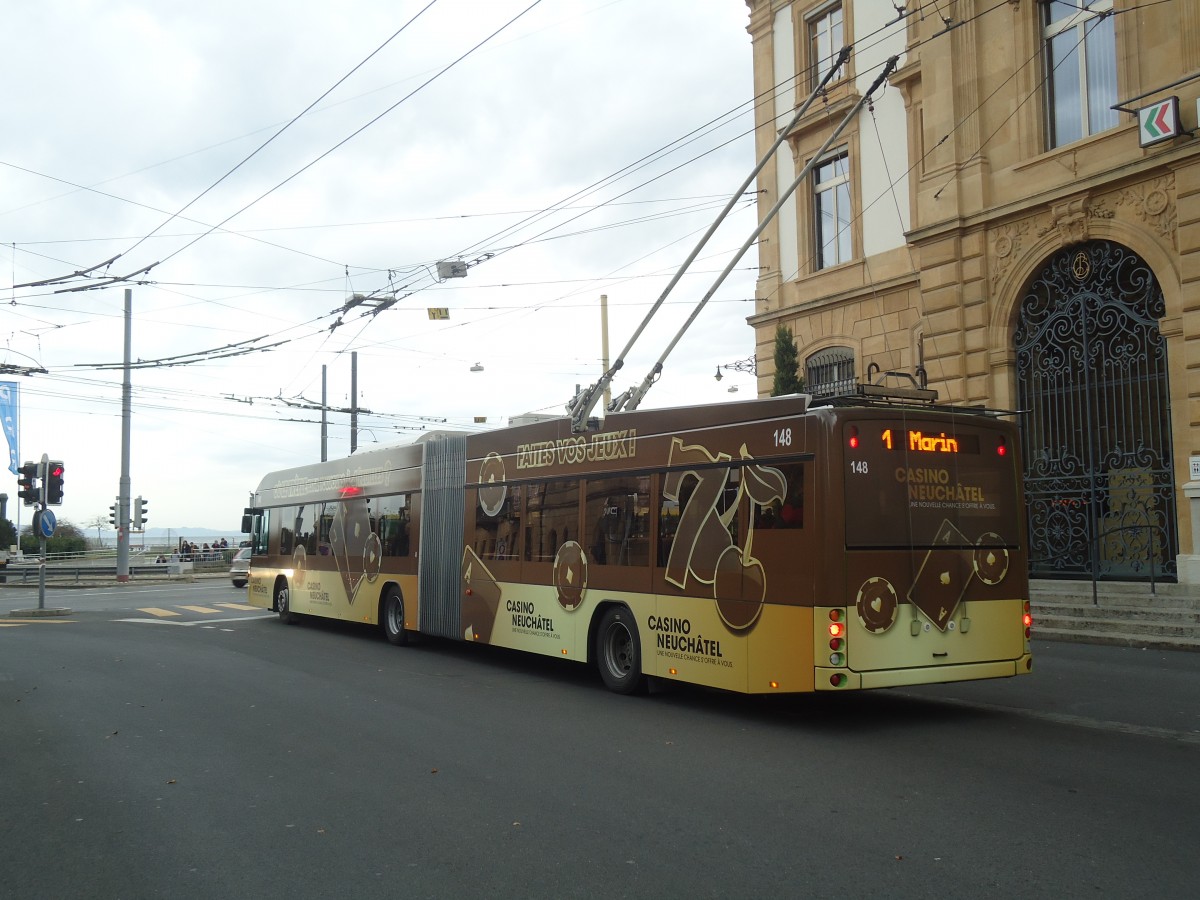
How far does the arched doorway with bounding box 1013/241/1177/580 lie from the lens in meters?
17.1

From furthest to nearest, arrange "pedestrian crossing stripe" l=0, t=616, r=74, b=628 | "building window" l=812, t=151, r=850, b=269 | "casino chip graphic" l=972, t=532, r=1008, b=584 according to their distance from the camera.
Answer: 1. "building window" l=812, t=151, r=850, b=269
2. "pedestrian crossing stripe" l=0, t=616, r=74, b=628
3. "casino chip graphic" l=972, t=532, r=1008, b=584

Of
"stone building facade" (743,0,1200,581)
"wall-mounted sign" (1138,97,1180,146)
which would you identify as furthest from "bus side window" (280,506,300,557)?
"wall-mounted sign" (1138,97,1180,146)

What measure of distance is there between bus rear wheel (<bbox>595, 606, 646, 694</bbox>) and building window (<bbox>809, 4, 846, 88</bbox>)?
15379 mm

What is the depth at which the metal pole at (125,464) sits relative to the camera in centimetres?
3441

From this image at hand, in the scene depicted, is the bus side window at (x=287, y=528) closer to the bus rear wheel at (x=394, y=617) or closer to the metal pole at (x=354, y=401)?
the bus rear wheel at (x=394, y=617)

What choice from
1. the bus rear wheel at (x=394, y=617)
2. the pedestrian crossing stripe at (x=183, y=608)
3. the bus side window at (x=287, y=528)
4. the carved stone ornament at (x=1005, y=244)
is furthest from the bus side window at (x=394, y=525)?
the carved stone ornament at (x=1005, y=244)

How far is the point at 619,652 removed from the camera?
438 inches

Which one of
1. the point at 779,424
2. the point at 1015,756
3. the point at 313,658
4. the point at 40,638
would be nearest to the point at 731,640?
the point at 779,424

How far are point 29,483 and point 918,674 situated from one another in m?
23.7

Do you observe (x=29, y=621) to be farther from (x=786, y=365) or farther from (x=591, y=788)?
(x=591, y=788)

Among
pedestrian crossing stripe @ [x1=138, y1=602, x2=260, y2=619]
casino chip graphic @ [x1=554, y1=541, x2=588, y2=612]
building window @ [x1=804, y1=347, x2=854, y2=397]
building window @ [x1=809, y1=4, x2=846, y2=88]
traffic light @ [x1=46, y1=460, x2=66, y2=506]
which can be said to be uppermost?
building window @ [x1=809, y1=4, x2=846, y2=88]

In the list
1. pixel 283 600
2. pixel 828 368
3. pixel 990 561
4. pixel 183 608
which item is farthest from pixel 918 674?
pixel 183 608

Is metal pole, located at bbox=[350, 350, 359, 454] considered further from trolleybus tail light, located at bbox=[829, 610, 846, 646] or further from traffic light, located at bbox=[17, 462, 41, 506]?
trolleybus tail light, located at bbox=[829, 610, 846, 646]

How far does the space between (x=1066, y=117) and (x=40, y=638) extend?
19824 millimetres
